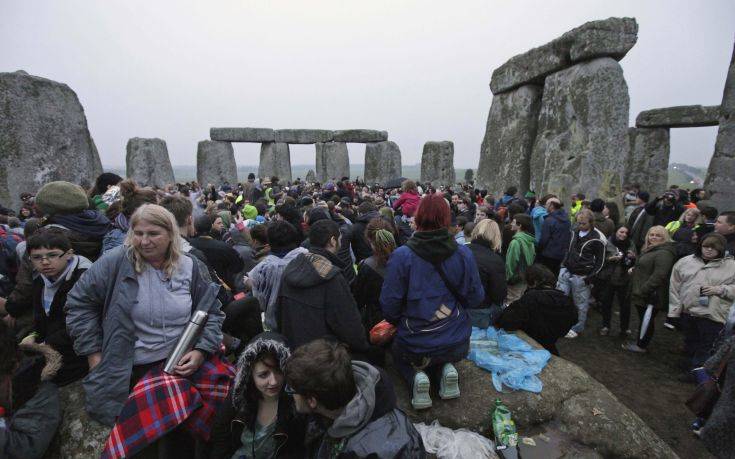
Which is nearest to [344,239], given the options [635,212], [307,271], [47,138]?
[307,271]

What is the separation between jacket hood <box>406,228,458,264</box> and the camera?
2475 millimetres

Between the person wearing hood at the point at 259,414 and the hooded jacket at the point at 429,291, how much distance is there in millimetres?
909

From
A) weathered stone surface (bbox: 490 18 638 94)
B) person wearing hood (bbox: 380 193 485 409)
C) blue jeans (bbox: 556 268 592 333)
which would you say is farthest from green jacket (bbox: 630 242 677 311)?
weathered stone surface (bbox: 490 18 638 94)

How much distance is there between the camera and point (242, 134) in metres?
19.0

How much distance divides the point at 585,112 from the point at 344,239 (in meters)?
5.49

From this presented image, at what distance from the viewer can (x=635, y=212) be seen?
21.4 feet

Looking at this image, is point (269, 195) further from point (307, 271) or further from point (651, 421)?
point (651, 421)

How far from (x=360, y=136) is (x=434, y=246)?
59.0 ft

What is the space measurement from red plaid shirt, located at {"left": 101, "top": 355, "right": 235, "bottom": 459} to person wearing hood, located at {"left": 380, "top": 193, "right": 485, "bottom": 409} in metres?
1.17

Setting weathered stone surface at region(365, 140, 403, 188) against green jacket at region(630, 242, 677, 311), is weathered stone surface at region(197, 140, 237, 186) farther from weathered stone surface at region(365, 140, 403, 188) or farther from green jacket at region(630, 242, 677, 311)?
green jacket at region(630, 242, 677, 311)

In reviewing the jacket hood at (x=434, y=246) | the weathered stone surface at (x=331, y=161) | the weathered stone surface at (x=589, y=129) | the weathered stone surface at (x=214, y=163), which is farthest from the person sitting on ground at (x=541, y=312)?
the weathered stone surface at (x=214, y=163)

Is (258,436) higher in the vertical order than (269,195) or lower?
lower

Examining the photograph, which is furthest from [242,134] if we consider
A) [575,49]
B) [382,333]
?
[382,333]

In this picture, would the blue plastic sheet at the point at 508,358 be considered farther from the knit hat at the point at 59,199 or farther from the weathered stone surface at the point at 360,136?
the weathered stone surface at the point at 360,136
